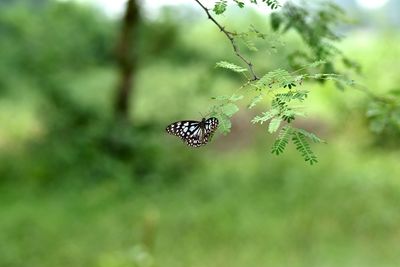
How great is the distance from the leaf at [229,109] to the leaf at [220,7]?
7.5 inches

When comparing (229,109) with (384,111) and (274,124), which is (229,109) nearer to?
(274,124)

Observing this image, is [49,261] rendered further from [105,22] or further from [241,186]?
[105,22]

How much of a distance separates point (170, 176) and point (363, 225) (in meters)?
1.94

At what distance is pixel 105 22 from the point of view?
7.55 m

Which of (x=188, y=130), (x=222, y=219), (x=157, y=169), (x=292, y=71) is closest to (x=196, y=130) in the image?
(x=188, y=130)

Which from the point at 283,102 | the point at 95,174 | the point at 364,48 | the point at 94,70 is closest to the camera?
the point at 283,102

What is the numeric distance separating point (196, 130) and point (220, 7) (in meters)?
0.25

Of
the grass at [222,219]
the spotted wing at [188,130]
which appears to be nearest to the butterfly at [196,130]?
the spotted wing at [188,130]

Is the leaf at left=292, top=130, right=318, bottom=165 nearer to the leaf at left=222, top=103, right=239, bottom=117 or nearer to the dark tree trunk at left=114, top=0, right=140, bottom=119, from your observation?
the leaf at left=222, top=103, right=239, bottom=117

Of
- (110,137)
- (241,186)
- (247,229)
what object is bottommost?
(247,229)

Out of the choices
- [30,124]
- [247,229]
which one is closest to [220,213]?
[247,229]

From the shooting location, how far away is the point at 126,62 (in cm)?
703

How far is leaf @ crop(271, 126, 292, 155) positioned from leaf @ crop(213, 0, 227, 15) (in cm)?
27

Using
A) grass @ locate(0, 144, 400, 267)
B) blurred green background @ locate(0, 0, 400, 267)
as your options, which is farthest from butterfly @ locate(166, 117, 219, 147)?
blurred green background @ locate(0, 0, 400, 267)
